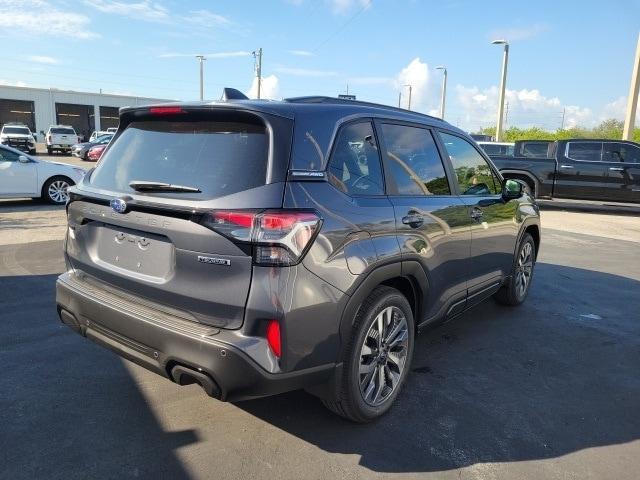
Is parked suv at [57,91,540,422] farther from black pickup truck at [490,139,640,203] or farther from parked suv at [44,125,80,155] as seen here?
parked suv at [44,125,80,155]

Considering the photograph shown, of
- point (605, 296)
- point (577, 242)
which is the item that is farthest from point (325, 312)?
point (577, 242)

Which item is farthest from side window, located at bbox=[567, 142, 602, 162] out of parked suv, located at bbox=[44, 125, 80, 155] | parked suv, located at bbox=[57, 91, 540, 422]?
parked suv, located at bbox=[44, 125, 80, 155]

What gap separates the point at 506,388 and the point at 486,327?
1290mm

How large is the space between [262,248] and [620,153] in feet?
47.9

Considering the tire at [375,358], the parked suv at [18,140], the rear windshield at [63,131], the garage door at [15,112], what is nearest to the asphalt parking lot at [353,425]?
the tire at [375,358]

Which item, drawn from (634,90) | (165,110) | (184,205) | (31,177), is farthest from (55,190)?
(634,90)

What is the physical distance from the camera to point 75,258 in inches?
125

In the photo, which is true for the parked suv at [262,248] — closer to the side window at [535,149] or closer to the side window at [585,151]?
the side window at [585,151]

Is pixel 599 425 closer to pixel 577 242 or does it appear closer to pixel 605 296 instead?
pixel 605 296

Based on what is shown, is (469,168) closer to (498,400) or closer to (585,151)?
(498,400)

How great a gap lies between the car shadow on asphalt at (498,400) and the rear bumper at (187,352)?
652 millimetres

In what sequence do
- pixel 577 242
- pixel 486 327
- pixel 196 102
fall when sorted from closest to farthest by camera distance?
pixel 196 102, pixel 486 327, pixel 577 242

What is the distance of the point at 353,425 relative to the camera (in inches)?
122

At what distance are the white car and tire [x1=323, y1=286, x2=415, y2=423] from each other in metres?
10.2
